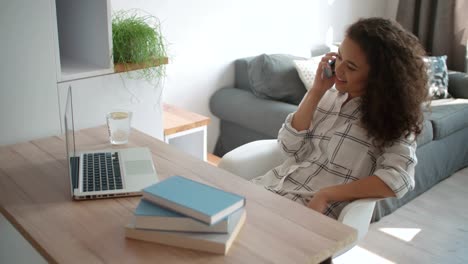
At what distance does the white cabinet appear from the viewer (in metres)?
1.85

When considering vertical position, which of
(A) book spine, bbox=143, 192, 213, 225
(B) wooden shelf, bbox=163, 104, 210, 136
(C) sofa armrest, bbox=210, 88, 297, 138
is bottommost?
(C) sofa armrest, bbox=210, 88, 297, 138

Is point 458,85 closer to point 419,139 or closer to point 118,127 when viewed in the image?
point 419,139

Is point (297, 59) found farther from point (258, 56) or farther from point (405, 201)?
point (405, 201)

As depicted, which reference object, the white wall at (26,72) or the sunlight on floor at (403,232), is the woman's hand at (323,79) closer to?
the white wall at (26,72)

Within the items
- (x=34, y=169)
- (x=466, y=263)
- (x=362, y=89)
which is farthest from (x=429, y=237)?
(x=34, y=169)

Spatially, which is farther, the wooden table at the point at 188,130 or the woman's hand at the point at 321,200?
the wooden table at the point at 188,130

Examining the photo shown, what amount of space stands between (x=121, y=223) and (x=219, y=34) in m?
2.03

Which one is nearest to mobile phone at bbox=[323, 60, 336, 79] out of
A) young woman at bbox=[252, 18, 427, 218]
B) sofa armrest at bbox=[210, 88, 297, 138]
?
young woman at bbox=[252, 18, 427, 218]

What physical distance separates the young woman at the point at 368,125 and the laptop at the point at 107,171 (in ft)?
1.63

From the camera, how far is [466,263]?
94.3 inches

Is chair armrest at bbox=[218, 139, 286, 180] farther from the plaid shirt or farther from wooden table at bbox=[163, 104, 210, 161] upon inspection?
wooden table at bbox=[163, 104, 210, 161]

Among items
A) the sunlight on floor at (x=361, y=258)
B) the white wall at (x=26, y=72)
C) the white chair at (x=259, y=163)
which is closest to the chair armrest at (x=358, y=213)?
the white chair at (x=259, y=163)

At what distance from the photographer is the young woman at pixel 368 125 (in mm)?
1583

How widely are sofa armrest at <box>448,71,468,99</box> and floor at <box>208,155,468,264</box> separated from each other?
79cm
